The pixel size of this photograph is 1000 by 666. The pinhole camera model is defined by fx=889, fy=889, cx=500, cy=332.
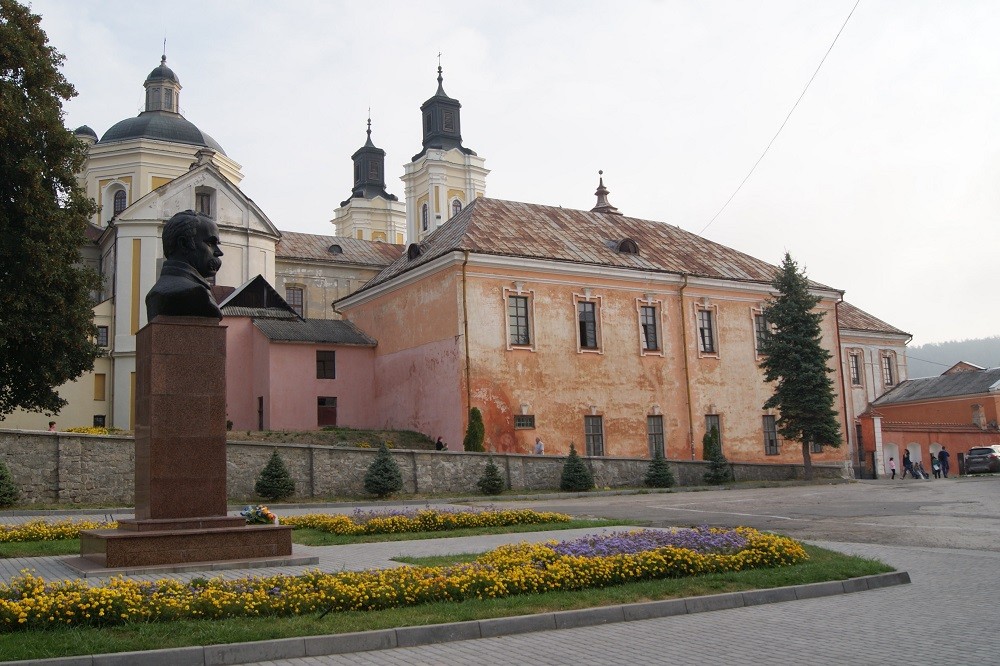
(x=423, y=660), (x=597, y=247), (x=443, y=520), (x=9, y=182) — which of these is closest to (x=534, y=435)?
(x=597, y=247)

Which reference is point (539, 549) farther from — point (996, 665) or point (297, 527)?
point (297, 527)

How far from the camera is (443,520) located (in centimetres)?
1669

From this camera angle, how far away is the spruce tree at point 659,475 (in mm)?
30500

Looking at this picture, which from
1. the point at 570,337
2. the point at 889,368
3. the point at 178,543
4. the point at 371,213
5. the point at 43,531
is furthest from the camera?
the point at 371,213

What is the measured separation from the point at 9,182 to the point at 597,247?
75.5ft

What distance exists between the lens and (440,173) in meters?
68.8

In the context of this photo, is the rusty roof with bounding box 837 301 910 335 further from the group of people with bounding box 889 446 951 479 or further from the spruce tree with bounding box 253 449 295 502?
the spruce tree with bounding box 253 449 295 502

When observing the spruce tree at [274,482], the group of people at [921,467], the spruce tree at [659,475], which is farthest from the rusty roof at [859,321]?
the spruce tree at [274,482]

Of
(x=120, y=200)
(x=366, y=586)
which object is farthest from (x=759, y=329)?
(x=120, y=200)

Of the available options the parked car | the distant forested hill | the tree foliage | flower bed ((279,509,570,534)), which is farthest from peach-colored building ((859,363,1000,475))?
the distant forested hill

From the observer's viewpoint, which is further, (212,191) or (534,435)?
(212,191)

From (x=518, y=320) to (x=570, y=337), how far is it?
238 centimetres

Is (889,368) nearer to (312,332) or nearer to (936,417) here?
(936,417)

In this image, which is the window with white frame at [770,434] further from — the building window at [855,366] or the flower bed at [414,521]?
the flower bed at [414,521]
